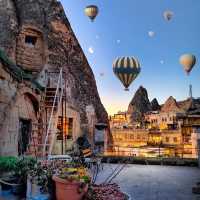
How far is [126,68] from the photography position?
54.5ft

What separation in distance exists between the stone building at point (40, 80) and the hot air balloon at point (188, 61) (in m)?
8.45

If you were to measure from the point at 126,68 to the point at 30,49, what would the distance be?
289 inches

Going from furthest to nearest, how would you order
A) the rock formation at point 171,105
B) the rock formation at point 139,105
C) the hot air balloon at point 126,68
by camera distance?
the rock formation at point 139,105 → the rock formation at point 171,105 → the hot air balloon at point 126,68

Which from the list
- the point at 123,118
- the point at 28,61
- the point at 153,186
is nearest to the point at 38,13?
the point at 28,61

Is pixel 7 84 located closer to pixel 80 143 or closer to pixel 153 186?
pixel 153 186

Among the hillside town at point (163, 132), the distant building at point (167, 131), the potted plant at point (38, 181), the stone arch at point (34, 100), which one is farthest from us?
the distant building at point (167, 131)

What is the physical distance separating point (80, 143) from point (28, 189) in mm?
12146

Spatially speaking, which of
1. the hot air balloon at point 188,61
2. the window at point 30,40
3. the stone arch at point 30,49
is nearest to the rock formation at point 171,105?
the hot air balloon at point 188,61

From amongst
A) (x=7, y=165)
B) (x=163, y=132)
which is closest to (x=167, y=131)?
(x=163, y=132)

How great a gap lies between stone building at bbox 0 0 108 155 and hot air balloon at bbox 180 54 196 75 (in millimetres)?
8447

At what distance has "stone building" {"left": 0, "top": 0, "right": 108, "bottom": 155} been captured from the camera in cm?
1105

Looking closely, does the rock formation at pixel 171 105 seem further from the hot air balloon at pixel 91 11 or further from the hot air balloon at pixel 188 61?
the hot air balloon at pixel 91 11

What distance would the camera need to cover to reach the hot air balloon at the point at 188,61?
22359 mm

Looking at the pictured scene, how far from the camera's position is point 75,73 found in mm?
21531
